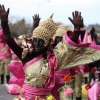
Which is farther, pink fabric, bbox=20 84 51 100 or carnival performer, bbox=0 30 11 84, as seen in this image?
carnival performer, bbox=0 30 11 84

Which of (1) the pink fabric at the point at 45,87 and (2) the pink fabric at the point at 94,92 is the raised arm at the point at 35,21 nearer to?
(1) the pink fabric at the point at 45,87

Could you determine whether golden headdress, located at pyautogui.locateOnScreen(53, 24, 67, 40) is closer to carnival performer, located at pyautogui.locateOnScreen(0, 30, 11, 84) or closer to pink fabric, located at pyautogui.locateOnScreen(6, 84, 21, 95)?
pink fabric, located at pyautogui.locateOnScreen(6, 84, 21, 95)

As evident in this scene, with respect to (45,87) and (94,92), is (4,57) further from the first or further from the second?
(45,87)

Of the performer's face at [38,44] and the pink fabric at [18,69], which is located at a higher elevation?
the performer's face at [38,44]

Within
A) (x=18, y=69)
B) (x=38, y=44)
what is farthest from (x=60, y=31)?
(x=38, y=44)

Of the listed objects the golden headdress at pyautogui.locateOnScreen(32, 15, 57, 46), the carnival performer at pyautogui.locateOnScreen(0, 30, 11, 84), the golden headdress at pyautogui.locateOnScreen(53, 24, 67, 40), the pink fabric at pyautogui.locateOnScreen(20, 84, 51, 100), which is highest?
the golden headdress at pyautogui.locateOnScreen(32, 15, 57, 46)

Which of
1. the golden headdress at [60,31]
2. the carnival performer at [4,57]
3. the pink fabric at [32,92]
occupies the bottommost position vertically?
the carnival performer at [4,57]

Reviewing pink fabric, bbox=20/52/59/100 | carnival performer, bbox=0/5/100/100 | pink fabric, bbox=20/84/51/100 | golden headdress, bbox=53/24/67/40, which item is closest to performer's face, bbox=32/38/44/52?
carnival performer, bbox=0/5/100/100

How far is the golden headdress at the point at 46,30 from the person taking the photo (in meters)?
4.88

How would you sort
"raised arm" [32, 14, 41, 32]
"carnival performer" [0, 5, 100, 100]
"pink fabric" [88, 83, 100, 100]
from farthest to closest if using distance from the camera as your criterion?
"pink fabric" [88, 83, 100, 100] < "raised arm" [32, 14, 41, 32] < "carnival performer" [0, 5, 100, 100]

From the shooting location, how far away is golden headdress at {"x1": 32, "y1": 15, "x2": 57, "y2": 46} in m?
4.88

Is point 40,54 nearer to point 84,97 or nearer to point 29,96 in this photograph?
point 29,96

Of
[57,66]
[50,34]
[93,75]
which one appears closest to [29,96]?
[57,66]

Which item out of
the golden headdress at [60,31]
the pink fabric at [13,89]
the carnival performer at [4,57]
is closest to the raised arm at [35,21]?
the golden headdress at [60,31]
